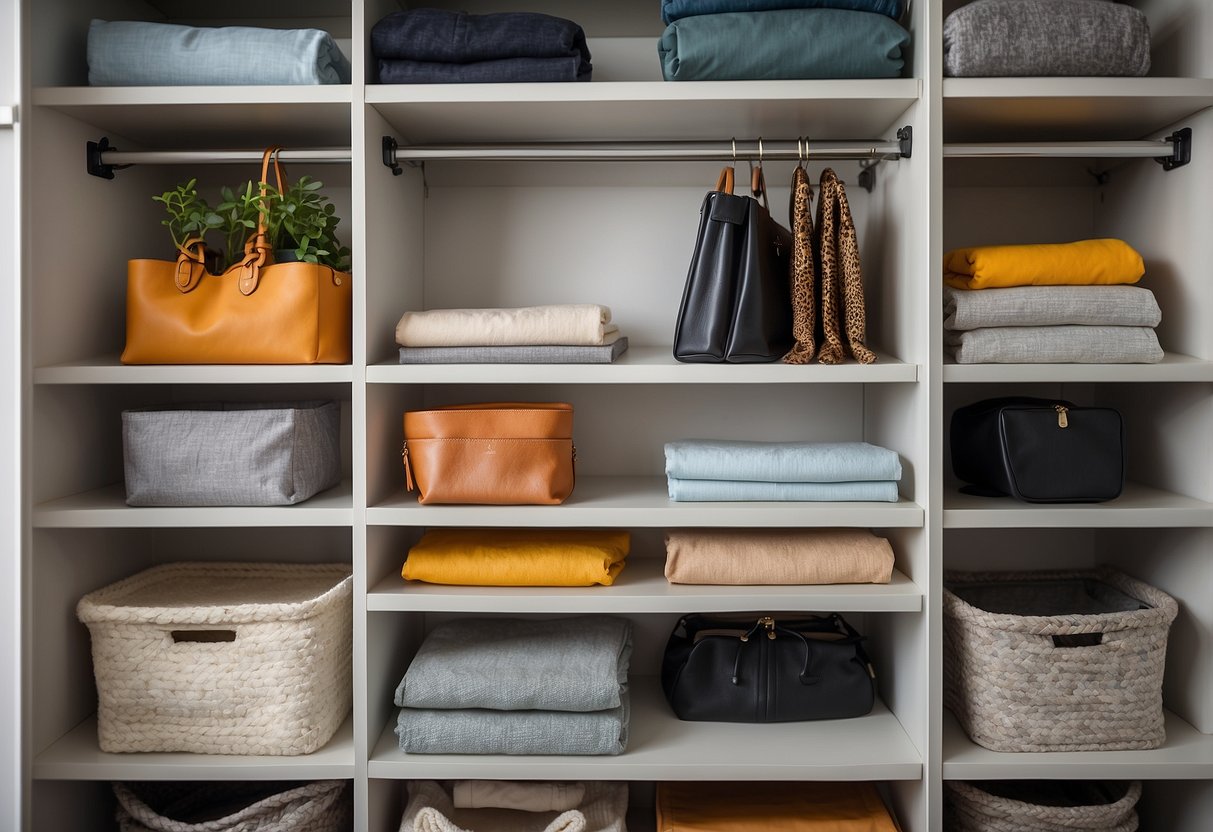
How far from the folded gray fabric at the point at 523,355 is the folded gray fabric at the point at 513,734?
72 centimetres

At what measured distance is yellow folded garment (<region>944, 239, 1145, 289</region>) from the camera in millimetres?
1698

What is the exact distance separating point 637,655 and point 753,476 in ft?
2.14

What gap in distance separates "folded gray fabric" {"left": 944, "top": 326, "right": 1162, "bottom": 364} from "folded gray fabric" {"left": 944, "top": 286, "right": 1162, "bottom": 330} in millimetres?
22

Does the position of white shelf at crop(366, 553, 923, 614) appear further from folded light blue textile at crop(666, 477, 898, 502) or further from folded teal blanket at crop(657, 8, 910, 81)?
folded teal blanket at crop(657, 8, 910, 81)

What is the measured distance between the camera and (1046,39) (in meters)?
1.61

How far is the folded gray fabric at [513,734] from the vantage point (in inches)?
66.6

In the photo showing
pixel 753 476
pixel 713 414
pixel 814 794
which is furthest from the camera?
pixel 713 414

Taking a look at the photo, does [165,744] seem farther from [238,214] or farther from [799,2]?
[799,2]

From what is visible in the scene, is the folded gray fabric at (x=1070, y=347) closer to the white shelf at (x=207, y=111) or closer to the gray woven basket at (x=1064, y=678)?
the gray woven basket at (x=1064, y=678)

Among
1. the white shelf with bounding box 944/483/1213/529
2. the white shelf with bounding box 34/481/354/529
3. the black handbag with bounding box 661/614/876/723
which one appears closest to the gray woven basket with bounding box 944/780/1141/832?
the black handbag with bounding box 661/614/876/723

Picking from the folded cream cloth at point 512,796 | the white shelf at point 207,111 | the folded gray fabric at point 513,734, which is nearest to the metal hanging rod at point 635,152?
the white shelf at point 207,111

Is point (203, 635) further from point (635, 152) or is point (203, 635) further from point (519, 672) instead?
point (635, 152)

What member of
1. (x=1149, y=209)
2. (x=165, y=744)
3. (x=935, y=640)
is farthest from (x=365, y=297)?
(x=1149, y=209)

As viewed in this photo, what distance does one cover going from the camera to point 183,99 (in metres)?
1.66
